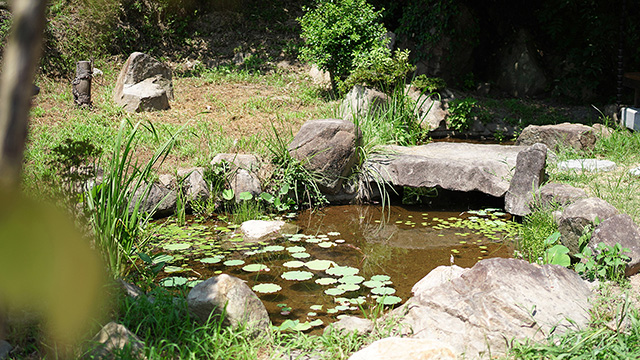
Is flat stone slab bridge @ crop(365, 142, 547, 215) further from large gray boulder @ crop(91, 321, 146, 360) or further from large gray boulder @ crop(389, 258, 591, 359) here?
large gray boulder @ crop(91, 321, 146, 360)

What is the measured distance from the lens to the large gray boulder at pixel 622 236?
3139 millimetres

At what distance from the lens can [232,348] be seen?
2.54 meters

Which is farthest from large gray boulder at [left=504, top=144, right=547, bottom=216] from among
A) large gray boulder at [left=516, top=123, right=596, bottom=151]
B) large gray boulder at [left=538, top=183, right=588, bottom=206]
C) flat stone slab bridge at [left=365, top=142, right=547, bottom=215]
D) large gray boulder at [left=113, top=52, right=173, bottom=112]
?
large gray boulder at [left=113, top=52, right=173, bottom=112]

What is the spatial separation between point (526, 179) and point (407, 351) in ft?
10.0

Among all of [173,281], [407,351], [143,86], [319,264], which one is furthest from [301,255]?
[143,86]

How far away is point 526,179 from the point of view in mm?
4902

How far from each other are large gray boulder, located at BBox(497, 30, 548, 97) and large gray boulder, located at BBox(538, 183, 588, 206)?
→ 5.99 metres

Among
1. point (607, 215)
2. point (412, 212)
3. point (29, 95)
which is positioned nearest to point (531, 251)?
point (607, 215)

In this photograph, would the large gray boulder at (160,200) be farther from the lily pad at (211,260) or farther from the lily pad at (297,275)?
the lily pad at (297,275)

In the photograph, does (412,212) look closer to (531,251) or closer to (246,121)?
(531,251)

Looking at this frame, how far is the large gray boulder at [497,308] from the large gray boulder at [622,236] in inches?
13.5

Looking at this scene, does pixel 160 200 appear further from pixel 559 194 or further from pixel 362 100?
pixel 559 194

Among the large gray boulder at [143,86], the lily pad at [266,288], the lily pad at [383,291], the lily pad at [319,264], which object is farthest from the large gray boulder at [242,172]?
the large gray boulder at [143,86]

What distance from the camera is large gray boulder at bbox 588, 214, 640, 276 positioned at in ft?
10.3
